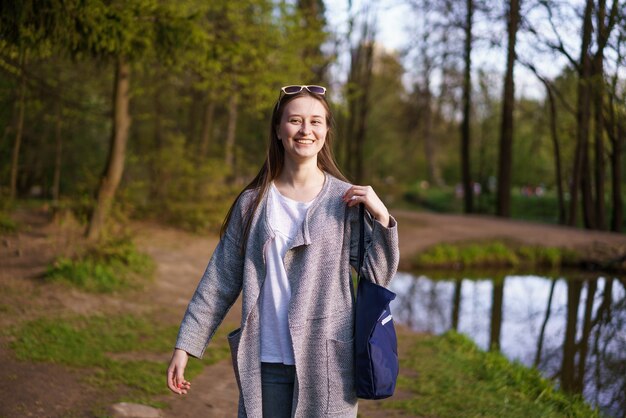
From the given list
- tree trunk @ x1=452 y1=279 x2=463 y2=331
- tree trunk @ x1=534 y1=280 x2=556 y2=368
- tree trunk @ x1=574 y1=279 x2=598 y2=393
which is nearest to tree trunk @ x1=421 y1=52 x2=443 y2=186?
tree trunk @ x1=452 y1=279 x2=463 y2=331

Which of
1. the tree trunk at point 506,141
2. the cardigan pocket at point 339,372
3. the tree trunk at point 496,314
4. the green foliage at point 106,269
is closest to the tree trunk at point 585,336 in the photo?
the tree trunk at point 496,314

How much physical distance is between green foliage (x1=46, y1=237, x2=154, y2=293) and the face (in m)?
6.51

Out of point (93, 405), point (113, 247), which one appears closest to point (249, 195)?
point (93, 405)

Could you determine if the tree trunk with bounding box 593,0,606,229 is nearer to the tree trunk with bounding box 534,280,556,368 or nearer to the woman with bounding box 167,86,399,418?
the tree trunk with bounding box 534,280,556,368

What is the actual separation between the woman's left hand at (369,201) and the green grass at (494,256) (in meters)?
12.9

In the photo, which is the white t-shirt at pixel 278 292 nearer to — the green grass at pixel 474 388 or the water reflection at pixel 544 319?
the green grass at pixel 474 388

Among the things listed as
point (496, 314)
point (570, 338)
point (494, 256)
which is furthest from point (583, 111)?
point (570, 338)

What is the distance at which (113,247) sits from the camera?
9.28 m

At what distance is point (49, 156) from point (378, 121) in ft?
66.9

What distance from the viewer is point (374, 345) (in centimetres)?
225

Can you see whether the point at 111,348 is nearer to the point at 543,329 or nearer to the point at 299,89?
the point at 299,89

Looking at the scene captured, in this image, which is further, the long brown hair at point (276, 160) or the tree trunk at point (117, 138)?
the tree trunk at point (117, 138)

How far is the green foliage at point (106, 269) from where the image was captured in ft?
27.6

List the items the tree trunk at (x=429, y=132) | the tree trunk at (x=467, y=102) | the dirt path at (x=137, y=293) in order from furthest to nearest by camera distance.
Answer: the tree trunk at (x=429, y=132)
the tree trunk at (x=467, y=102)
the dirt path at (x=137, y=293)
